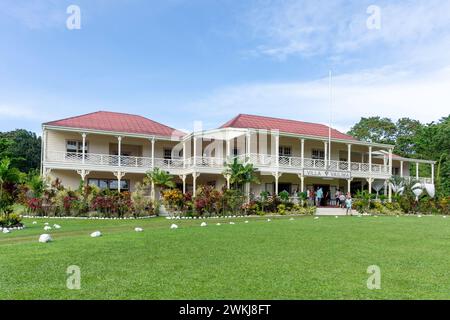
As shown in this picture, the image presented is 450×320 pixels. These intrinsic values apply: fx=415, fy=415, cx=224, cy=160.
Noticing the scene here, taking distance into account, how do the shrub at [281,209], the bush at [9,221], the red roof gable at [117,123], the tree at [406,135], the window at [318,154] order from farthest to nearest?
the tree at [406,135], the window at [318,154], the red roof gable at [117,123], the shrub at [281,209], the bush at [9,221]

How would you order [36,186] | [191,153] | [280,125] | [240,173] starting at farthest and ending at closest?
[280,125]
[191,153]
[240,173]
[36,186]

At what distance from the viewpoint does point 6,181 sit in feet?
50.6

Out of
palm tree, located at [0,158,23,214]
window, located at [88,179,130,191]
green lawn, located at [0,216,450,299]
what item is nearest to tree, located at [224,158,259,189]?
window, located at [88,179,130,191]

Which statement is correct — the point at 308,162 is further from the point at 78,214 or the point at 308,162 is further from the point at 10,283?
the point at 10,283

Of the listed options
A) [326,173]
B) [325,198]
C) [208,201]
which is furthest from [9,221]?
[325,198]

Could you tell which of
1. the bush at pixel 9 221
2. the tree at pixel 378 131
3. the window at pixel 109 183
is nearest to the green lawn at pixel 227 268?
the bush at pixel 9 221

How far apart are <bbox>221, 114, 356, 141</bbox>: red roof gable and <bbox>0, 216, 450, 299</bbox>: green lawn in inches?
799

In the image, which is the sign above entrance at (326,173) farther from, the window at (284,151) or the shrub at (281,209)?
the shrub at (281,209)

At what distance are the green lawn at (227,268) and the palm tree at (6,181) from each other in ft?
22.2

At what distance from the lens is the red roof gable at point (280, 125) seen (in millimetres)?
30017

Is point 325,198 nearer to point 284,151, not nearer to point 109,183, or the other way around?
point 284,151

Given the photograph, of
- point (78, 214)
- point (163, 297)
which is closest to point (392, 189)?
point (78, 214)

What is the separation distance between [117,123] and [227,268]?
24761mm

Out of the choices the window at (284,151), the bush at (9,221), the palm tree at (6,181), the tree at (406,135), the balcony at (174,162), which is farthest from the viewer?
the tree at (406,135)
